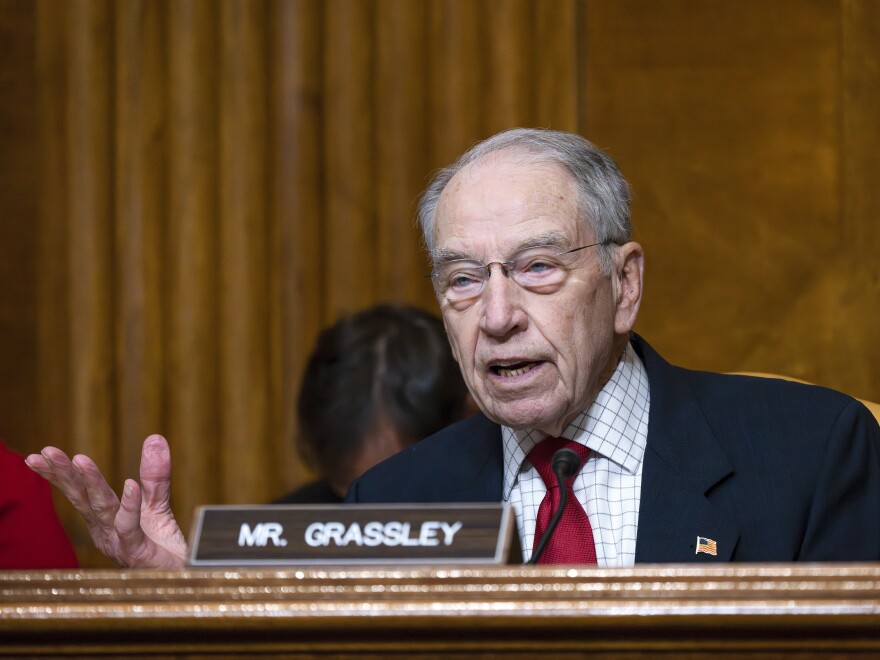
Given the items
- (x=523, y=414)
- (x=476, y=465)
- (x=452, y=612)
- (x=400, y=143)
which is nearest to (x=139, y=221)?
(x=400, y=143)

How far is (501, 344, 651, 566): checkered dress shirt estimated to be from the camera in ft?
5.73

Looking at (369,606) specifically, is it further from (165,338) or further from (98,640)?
(165,338)

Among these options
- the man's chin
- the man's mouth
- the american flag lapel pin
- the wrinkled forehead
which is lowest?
the american flag lapel pin

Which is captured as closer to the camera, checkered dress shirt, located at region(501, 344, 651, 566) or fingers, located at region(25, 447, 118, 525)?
fingers, located at region(25, 447, 118, 525)

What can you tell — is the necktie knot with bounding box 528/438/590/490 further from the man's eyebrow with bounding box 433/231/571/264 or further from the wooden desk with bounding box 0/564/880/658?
the wooden desk with bounding box 0/564/880/658

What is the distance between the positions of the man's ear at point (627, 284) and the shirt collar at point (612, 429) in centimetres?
8

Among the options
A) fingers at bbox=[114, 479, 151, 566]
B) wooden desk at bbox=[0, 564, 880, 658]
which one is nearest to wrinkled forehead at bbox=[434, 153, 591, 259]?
fingers at bbox=[114, 479, 151, 566]

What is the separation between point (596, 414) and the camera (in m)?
1.83

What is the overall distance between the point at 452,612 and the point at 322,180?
2.74 meters

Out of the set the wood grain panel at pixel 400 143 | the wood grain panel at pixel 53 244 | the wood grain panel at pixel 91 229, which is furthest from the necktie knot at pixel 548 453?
the wood grain panel at pixel 53 244

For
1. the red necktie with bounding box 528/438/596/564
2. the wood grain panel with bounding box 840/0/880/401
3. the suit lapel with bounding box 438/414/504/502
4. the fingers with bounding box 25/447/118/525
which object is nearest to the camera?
the fingers with bounding box 25/447/118/525

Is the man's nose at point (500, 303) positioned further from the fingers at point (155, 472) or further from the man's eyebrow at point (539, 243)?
the fingers at point (155, 472)

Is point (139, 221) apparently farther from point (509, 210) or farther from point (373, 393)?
point (509, 210)

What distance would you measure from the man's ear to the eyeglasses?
0.11 meters
